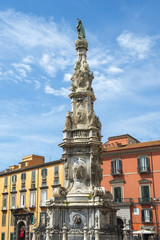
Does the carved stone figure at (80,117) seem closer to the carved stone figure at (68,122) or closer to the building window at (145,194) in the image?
the carved stone figure at (68,122)

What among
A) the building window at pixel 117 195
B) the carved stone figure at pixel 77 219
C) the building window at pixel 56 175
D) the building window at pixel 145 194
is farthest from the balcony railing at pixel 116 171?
the carved stone figure at pixel 77 219

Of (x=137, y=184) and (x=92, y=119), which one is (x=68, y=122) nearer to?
(x=92, y=119)

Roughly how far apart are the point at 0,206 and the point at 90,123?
35680mm

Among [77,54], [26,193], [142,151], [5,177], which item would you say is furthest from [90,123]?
[5,177]

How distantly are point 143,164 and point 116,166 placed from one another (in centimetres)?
368

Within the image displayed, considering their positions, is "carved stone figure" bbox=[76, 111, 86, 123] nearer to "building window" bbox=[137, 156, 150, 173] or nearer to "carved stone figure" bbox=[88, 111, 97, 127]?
"carved stone figure" bbox=[88, 111, 97, 127]

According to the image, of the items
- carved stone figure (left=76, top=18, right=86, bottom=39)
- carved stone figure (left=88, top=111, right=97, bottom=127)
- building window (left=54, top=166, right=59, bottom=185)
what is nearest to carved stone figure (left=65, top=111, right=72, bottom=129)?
carved stone figure (left=88, top=111, right=97, bottom=127)

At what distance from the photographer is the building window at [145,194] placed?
3743 centimetres

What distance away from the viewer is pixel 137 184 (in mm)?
38750

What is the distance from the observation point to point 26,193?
48156 mm

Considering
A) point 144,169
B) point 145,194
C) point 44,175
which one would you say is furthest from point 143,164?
point 44,175

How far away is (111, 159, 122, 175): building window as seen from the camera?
40350mm

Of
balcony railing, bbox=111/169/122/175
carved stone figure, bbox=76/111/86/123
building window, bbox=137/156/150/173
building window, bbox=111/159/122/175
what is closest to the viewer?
carved stone figure, bbox=76/111/86/123

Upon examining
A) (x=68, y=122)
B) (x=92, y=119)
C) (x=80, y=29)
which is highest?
(x=80, y=29)
